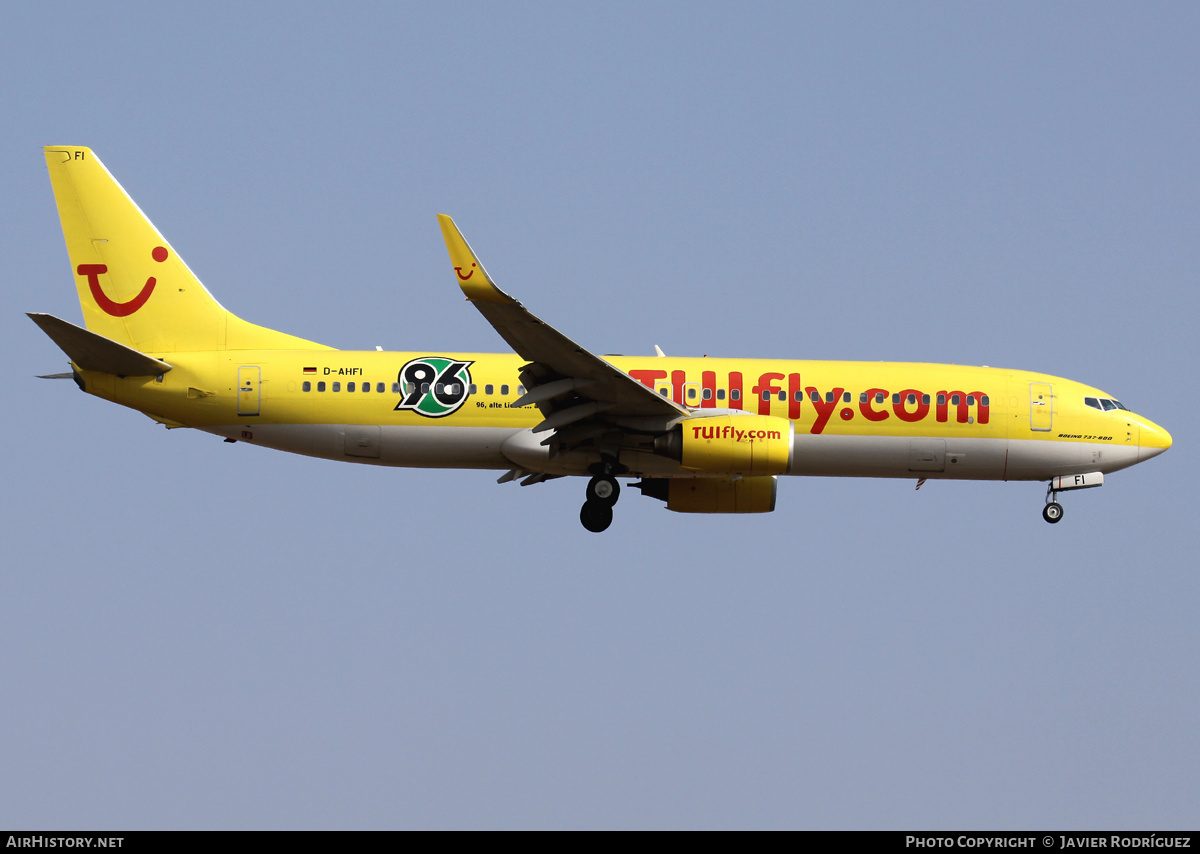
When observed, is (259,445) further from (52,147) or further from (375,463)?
(52,147)

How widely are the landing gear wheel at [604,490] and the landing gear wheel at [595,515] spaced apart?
3.7 inches

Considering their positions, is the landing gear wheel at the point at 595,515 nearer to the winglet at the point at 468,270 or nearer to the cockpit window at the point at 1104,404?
the winglet at the point at 468,270

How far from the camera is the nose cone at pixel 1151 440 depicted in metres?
31.9

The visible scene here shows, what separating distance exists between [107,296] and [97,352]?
119 inches

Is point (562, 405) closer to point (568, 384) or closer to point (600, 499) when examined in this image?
point (568, 384)

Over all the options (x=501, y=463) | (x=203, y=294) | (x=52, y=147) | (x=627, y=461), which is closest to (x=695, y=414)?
(x=627, y=461)

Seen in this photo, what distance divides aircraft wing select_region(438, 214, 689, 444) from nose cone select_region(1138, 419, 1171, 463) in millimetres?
11013

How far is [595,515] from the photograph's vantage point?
30000mm

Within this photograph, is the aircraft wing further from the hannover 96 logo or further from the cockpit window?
the cockpit window

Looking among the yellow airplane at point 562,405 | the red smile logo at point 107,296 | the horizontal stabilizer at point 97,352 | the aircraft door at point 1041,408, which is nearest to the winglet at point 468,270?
the yellow airplane at point 562,405

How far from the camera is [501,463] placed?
30297 millimetres

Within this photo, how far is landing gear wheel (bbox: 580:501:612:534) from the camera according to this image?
30.0m

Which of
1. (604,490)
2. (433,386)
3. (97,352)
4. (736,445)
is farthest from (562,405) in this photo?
(97,352)

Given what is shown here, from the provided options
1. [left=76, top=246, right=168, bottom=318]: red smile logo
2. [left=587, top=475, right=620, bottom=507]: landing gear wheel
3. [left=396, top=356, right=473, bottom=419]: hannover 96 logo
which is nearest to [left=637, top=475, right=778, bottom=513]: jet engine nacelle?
[left=587, top=475, right=620, bottom=507]: landing gear wheel
